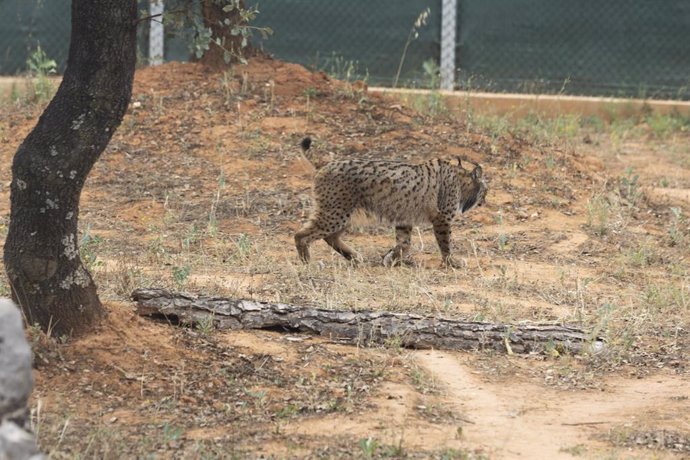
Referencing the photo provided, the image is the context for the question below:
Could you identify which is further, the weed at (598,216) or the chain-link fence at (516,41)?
the chain-link fence at (516,41)

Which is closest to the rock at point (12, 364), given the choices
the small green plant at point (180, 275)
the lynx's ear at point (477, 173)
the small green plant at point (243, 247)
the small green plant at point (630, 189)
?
the small green plant at point (180, 275)

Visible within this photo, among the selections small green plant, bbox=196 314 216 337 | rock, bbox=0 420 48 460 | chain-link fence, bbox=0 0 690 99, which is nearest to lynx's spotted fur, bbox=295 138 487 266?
small green plant, bbox=196 314 216 337

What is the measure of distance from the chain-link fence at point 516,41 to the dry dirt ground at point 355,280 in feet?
3.75

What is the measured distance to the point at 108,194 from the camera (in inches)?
424

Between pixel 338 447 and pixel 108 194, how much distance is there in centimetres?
602

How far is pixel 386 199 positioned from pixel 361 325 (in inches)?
106

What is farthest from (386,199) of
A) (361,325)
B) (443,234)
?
(361,325)

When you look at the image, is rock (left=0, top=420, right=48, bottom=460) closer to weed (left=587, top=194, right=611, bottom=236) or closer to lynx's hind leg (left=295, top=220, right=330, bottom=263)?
lynx's hind leg (left=295, top=220, right=330, bottom=263)

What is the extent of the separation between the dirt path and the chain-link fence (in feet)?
32.9

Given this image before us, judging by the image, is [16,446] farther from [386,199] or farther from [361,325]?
[386,199]

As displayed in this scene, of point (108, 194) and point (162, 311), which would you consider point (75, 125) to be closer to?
point (162, 311)

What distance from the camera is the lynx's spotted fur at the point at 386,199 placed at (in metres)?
9.17

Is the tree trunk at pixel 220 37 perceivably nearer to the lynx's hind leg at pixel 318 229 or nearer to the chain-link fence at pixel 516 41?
the lynx's hind leg at pixel 318 229

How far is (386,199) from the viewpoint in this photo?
30.6 feet
